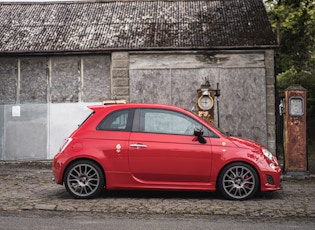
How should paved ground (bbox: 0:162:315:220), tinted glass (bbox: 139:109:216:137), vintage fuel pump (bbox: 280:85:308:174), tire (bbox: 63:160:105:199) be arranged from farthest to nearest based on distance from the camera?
vintage fuel pump (bbox: 280:85:308:174)
tinted glass (bbox: 139:109:216:137)
tire (bbox: 63:160:105:199)
paved ground (bbox: 0:162:315:220)

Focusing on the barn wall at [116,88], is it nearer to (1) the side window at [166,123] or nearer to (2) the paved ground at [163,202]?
(2) the paved ground at [163,202]

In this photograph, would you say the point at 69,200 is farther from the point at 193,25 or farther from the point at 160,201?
the point at 193,25

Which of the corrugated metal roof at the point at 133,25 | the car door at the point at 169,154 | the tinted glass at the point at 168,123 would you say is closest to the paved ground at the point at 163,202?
the car door at the point at 169,154

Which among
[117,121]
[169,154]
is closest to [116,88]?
[117,121]

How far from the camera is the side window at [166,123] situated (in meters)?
8.14

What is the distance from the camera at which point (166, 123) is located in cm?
816

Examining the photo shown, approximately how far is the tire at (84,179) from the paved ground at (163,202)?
155mm

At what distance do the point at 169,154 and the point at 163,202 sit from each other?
0.79 metres

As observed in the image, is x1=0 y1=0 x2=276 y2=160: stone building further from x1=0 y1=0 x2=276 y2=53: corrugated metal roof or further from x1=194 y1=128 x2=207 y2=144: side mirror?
x1=194 y1=128 x2=207 y2=144: side mirror

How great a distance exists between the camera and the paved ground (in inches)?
277

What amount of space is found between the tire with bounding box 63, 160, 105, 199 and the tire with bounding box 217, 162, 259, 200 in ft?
6.61

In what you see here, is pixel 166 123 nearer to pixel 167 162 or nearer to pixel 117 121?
pixel 167 162

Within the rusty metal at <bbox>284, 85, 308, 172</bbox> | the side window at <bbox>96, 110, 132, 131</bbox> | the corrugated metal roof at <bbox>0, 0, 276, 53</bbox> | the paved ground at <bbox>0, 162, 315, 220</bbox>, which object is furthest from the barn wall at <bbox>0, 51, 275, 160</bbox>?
the side window at <bbox>96, 110, 132, 131</bbox>

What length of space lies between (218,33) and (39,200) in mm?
10445
